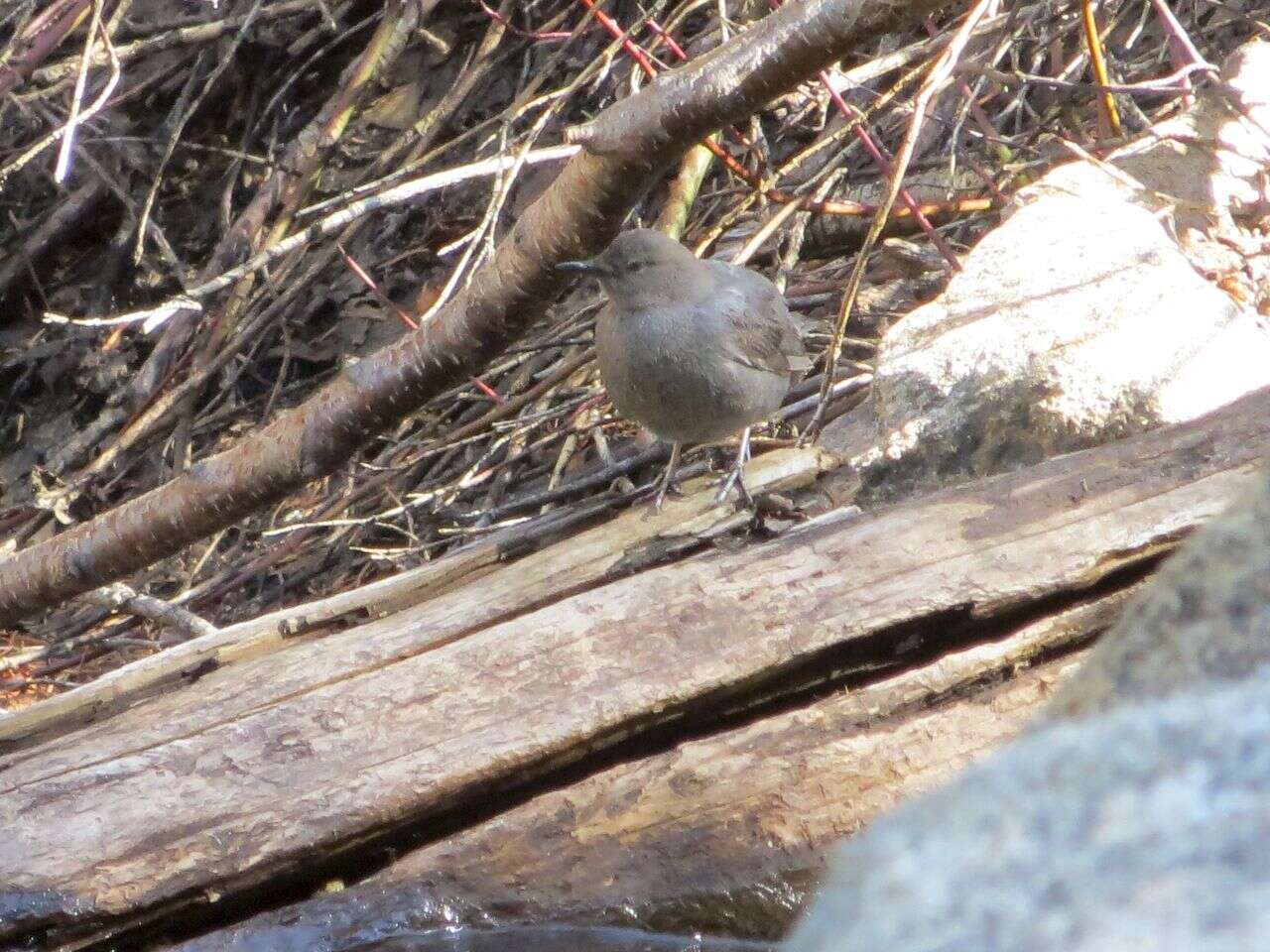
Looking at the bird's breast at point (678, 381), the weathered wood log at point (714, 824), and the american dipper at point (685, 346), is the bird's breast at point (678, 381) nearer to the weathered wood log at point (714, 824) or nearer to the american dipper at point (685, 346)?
the american dipper at point (685, 346)

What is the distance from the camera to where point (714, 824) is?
317 cm

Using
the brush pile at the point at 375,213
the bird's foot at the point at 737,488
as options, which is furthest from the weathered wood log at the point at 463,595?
the brush pile at the point at 375,213

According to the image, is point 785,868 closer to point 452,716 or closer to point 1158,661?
point 452,716

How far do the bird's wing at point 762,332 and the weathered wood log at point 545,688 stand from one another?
5.42 ft

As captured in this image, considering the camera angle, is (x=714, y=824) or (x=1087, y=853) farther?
(x=714, y=824)

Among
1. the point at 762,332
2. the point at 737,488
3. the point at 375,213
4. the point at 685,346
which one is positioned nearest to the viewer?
the point at 737,488

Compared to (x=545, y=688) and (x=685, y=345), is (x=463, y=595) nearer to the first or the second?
(x=545, y=688)

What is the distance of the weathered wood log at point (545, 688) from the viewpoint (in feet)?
10.4

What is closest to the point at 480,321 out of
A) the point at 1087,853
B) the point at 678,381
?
the point at 678,381

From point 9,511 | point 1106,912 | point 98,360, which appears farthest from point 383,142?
point 1106,912

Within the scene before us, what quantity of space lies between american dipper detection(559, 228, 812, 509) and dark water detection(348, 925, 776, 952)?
5.87 feet

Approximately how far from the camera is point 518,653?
338 centimetres

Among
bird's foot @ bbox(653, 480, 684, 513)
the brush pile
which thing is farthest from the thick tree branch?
the brush pile

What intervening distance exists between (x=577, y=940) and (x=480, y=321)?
161 centimetres
